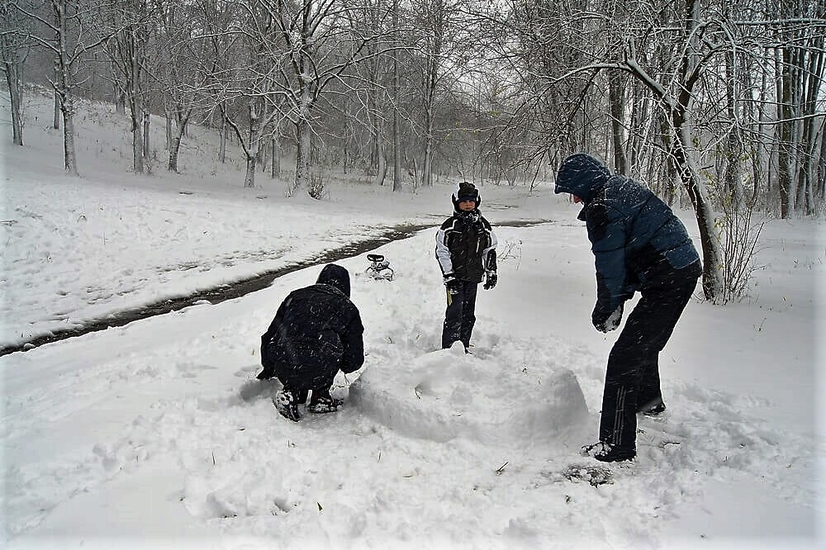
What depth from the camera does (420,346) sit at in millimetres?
6188

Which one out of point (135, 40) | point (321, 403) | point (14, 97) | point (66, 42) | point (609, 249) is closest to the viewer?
point (609, 249)

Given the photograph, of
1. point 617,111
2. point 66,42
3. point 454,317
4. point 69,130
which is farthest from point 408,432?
point 66,42

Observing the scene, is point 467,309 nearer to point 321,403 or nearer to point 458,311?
point 458,311

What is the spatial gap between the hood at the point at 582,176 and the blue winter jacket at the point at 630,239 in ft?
0.09

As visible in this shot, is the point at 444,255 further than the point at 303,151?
No

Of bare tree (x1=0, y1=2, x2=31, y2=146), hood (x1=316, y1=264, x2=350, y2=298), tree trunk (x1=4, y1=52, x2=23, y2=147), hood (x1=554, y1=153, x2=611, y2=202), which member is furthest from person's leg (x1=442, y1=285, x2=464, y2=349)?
tree trunk (x1=4, y1=52, x2=23, y2=147)

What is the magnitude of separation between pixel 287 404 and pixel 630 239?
9.60 ft

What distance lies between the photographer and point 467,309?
5.77 metres

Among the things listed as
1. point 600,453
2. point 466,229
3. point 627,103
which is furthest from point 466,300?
point 627,103

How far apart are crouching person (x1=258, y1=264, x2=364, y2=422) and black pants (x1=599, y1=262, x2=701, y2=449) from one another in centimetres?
210

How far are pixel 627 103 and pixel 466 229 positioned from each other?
1055 cm

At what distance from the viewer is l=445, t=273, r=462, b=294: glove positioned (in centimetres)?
557

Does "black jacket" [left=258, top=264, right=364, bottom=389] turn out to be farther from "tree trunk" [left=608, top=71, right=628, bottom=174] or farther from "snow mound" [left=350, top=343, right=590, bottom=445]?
"tree trunk" [left=608, top=71, right=628, bottom=174]

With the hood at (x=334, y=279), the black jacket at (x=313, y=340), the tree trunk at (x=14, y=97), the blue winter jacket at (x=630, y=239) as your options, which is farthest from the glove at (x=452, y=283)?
the tree trunk at (x=14, y=97)
